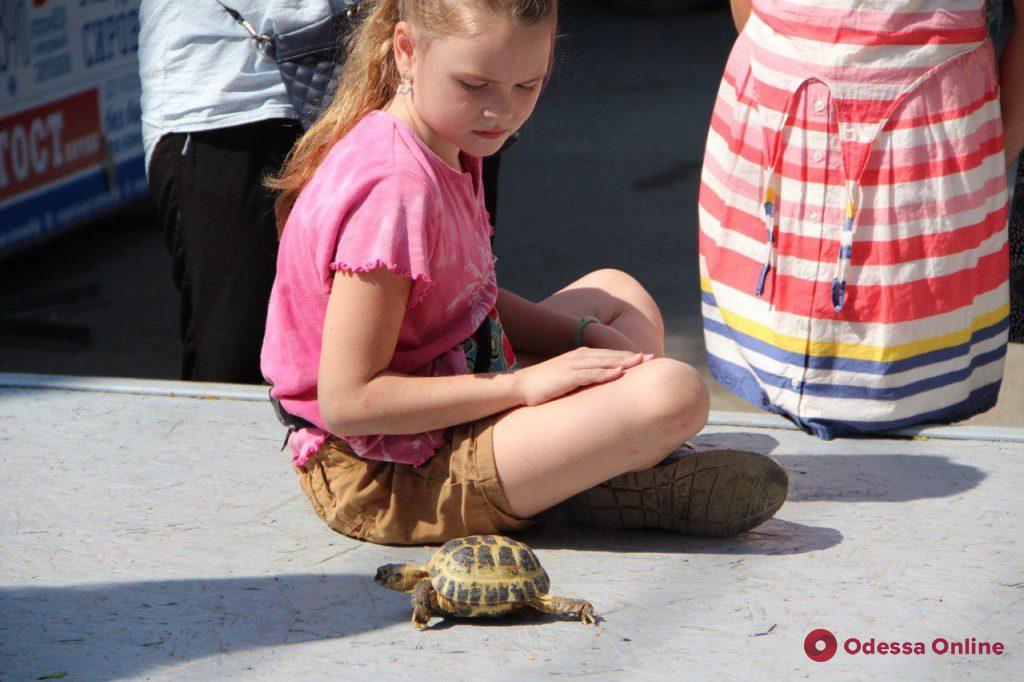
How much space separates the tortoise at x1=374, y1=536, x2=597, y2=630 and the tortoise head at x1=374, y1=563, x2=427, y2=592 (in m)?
0.03

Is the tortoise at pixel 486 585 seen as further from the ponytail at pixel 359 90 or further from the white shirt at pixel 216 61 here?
the white shirt at pixel 216 61

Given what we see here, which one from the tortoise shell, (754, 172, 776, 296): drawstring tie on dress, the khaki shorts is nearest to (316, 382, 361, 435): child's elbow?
the khaki shorts

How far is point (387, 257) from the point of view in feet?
5.64

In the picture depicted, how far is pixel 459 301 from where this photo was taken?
1.91 meters

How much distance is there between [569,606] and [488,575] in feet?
0.42

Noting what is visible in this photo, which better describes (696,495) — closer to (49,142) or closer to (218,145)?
(218,145)

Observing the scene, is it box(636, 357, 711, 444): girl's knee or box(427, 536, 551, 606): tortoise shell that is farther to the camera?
box(636, 357, 711, 444): girl's knee

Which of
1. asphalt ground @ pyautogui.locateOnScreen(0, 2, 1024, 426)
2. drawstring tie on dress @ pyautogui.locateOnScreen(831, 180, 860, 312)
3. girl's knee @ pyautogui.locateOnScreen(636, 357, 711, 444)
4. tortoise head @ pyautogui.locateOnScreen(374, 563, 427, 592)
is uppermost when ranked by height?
drawstring tie on dress @ pyautogui.locateOnScreen(831, 180, 860, 312)

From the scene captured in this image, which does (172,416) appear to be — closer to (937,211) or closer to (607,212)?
(937,211)

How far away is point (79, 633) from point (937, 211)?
1.65 metres

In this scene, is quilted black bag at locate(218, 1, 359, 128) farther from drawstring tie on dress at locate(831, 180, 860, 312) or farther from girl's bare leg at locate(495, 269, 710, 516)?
drawstring tie on dress at locate(831, 180, 860, 312)

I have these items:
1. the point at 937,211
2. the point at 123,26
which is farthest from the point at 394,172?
the point at 123,26

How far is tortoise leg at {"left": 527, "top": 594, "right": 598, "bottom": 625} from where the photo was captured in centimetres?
171
